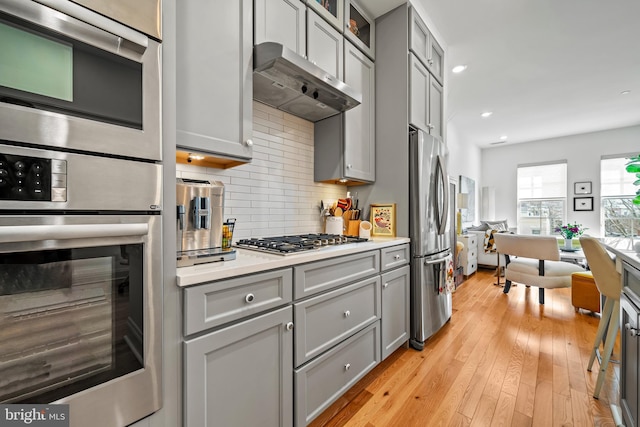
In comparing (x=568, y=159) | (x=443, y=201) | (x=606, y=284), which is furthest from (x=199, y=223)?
(x=568, y=159)

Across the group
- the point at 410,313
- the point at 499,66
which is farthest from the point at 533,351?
the point at 499,66

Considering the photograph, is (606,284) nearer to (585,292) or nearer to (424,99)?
(585,292)

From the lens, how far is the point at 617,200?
5.72 meters

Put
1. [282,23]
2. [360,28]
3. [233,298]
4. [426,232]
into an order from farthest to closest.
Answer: [360,28] → [426,232] → [282,23] → [233,298]

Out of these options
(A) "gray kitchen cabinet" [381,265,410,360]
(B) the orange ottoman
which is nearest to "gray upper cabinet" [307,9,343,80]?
(A) "gray kitchen cabinet" [381,265,410,360]

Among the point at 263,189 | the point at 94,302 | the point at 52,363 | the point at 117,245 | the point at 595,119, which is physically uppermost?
the point at 595,119

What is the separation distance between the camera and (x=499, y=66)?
3.39 metres

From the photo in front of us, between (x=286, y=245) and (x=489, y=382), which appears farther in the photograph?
(x=489, y=382)

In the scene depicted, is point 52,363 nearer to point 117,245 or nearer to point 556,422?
point 117,245

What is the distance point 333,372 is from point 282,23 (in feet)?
6.91

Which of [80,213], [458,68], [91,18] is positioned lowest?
[80,213]

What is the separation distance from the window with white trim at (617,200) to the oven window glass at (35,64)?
8.58m

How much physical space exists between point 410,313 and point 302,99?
1955mm

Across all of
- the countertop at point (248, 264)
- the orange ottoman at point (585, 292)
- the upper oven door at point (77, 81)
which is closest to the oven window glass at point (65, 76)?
the upper oven door at point (77, 81)
